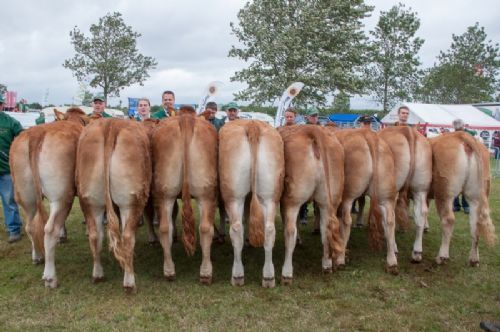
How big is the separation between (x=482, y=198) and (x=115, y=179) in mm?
4675

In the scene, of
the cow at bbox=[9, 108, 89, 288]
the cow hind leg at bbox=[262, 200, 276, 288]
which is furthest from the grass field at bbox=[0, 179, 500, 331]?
the cow at bbox=[9, 108, 89, 288]

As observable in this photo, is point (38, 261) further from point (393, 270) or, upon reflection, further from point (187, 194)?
point (393, 270)

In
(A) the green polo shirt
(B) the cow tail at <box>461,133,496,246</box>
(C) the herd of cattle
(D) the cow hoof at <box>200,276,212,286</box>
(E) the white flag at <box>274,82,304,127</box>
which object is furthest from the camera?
(E) the white flag at <box>274,82,304,127</box>

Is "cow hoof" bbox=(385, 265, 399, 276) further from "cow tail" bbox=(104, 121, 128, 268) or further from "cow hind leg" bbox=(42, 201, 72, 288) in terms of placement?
"cow hind leg" bbox=(42, 201, 72, 288)

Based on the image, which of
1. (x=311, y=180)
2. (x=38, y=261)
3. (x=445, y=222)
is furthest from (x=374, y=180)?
(x=38, y=261)

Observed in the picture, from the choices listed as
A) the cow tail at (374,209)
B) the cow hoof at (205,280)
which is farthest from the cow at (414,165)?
the cow hoof at (205,280)

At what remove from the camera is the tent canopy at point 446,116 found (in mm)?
22000

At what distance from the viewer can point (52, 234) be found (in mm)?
4547

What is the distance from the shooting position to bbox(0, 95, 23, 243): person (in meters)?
6.42

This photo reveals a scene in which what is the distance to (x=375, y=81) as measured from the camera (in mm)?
33188

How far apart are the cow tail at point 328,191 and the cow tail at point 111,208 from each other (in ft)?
7.51

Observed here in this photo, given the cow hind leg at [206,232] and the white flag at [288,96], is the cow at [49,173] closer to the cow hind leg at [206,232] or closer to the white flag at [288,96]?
the cow hind leg at [206,232]

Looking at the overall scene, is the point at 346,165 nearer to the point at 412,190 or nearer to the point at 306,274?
the point at 412,190

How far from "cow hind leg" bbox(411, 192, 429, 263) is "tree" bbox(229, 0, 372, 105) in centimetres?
2092
